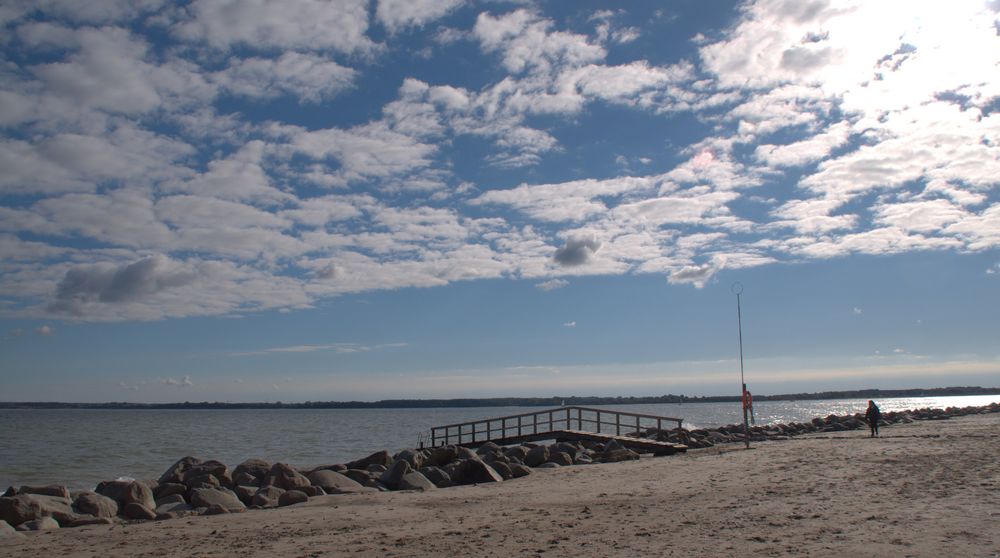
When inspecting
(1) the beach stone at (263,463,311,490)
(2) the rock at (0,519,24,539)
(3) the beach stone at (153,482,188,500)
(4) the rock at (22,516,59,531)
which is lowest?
(3) the beach stone at (153,482,188,500)

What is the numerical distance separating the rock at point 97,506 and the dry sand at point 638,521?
1175mm

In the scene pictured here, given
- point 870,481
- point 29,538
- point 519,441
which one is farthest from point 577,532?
point 519,441

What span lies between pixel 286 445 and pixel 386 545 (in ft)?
129

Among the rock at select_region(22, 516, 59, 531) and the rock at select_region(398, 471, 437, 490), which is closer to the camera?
the rock at select_region(22, 516, 59, 531)

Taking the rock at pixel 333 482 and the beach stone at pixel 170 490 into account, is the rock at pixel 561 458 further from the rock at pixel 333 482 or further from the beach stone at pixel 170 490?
the beach stone at pixel 170 490

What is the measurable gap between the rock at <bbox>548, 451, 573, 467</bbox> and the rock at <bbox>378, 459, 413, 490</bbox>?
16.9 ft

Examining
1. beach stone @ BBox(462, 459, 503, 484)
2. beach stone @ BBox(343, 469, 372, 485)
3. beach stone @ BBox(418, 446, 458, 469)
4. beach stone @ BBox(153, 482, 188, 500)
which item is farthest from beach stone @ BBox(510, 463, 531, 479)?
beach stone @ BBox(153, 482, 188, 500)

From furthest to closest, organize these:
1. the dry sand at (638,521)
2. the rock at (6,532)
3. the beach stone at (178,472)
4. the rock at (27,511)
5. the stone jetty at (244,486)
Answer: the beach stone at (178,472) < the stone jetty at (244,486) < the rock at (27,511) < the rock at (6,532) < the dry sand at (638,521)

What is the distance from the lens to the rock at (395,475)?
1619 centimetres

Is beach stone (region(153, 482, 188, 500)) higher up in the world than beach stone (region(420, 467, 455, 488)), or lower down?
lower down

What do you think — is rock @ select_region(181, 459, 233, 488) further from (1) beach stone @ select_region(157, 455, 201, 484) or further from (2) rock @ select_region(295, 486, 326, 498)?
(2) rock @ select_region(295, 486, 326, 498)

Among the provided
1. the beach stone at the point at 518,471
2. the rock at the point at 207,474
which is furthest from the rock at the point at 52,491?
the beach stone at the point at 518,471

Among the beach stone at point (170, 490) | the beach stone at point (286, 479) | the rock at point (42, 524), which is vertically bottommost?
the beach stone at point (170, 490)

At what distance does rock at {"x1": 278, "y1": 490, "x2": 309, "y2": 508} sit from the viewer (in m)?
13.7
